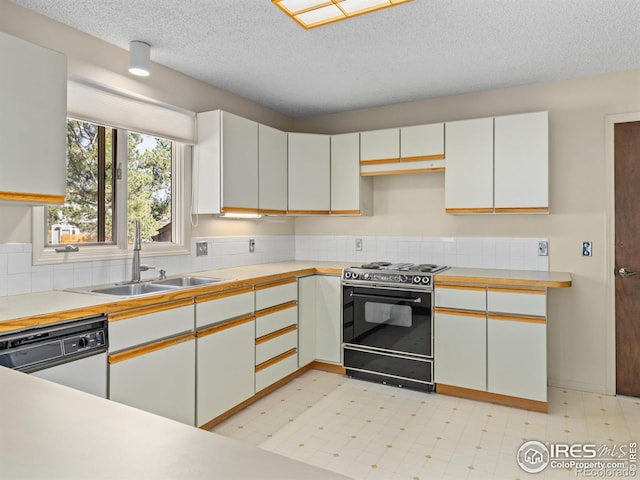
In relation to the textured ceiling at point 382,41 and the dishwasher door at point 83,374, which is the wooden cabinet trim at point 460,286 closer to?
the textured ceiling at point 382,41

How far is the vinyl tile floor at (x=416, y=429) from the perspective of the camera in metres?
2.31

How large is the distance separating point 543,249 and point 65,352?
133 inches

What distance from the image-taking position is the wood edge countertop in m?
1.80

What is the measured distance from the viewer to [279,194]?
154 inches

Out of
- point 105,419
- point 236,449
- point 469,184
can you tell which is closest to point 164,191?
point 469,184

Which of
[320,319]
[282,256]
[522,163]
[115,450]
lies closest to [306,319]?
[320,319]

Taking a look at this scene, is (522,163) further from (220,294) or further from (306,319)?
(220,294)

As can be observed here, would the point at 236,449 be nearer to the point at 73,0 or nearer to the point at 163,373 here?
the point at 163,373

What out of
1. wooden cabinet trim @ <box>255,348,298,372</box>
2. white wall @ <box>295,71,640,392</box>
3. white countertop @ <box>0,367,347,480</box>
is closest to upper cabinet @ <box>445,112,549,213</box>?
white wall @ <box>295,71,640,392</box>

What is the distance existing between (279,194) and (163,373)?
2006 millimetres

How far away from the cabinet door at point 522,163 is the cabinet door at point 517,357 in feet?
3.02

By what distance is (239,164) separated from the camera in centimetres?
340

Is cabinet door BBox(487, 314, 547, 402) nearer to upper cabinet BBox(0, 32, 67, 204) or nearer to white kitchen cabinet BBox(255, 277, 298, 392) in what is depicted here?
white kitchen cabinet BBox(255, 277, 298, 392)

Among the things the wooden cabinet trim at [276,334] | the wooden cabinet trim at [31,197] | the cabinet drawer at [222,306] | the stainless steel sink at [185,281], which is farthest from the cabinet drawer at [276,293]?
the wooden cabinet trim at [31,197]
